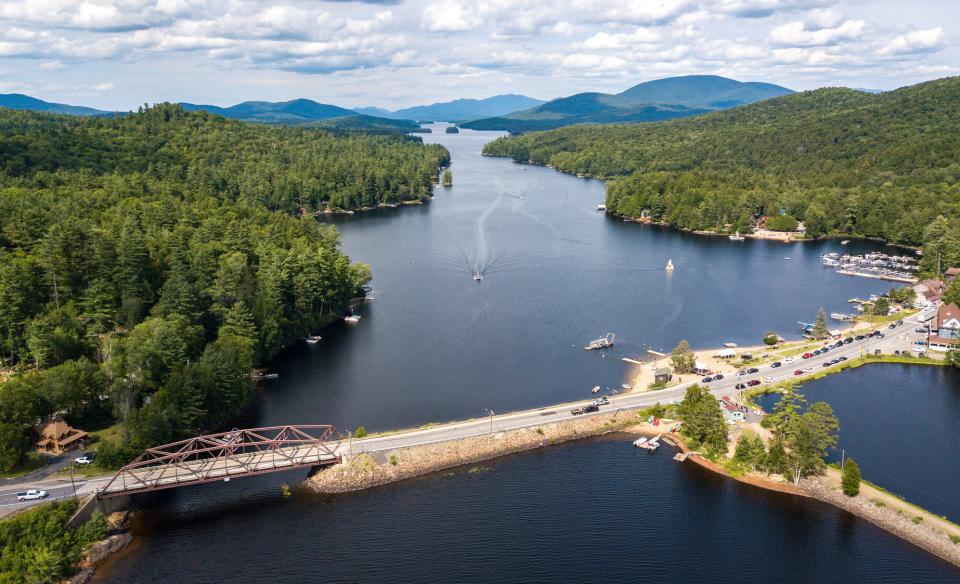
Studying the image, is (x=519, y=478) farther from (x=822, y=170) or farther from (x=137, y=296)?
(x=822, y=170)

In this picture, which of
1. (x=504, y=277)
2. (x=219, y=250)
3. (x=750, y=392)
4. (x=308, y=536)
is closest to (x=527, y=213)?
(x=504, y=277)

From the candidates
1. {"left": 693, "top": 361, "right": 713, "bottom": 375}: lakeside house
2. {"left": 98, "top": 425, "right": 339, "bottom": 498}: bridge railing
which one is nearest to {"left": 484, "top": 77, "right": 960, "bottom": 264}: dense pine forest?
{"left": 693, "top": 361, "right": 713, "bottom": 375}: lakeside house

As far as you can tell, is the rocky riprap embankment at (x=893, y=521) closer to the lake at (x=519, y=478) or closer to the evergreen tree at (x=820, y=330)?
the lake at (x=519, y=478)

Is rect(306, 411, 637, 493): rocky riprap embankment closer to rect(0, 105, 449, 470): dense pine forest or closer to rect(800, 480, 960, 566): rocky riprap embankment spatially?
rect(0, 105, 449, 470): dense pine forest

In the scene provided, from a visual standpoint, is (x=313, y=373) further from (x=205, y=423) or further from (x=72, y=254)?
(x=72, y=254)

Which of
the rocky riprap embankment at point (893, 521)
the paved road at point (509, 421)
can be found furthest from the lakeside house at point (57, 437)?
the rocky riprap embankment at point (893, 521)

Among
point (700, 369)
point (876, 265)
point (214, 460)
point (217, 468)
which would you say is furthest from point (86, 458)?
point (876, 265)
